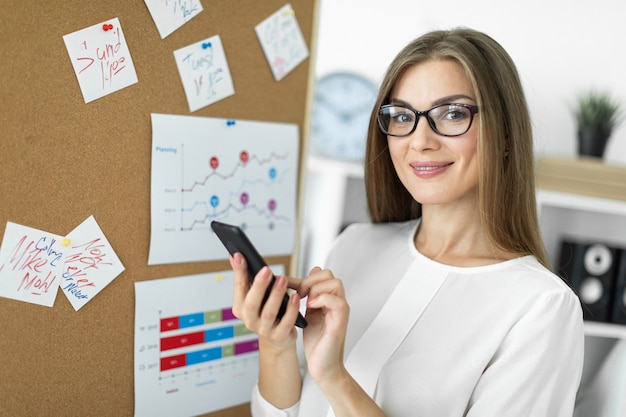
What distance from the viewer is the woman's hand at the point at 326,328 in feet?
3.13

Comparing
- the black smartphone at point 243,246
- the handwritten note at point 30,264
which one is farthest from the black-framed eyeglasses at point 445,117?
the handwritten note at point 30,264

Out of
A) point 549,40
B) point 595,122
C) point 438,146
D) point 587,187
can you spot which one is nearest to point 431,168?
point 438,146

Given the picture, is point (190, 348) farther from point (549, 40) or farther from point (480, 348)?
point (549, 40)

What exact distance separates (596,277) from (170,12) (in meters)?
1.88

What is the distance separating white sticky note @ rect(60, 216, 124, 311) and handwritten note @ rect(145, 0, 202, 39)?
355mm

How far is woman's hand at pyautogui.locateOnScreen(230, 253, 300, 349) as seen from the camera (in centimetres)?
90

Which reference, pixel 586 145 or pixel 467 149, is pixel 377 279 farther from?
pixel 586 145

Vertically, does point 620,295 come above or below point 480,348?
below

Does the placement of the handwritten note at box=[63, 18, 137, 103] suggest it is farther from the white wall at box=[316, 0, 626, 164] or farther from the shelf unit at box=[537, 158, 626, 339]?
the white wall at box=[316, 0, 626, 164]

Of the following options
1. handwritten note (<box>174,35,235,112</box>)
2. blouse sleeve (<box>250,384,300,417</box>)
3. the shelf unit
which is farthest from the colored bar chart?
the shelf unit

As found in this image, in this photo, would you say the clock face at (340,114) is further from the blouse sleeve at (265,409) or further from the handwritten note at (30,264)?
the handwritten note at (30,264)

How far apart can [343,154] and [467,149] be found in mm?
1492

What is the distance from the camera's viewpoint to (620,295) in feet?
Result: 7.43

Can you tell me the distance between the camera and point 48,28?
0.92m
